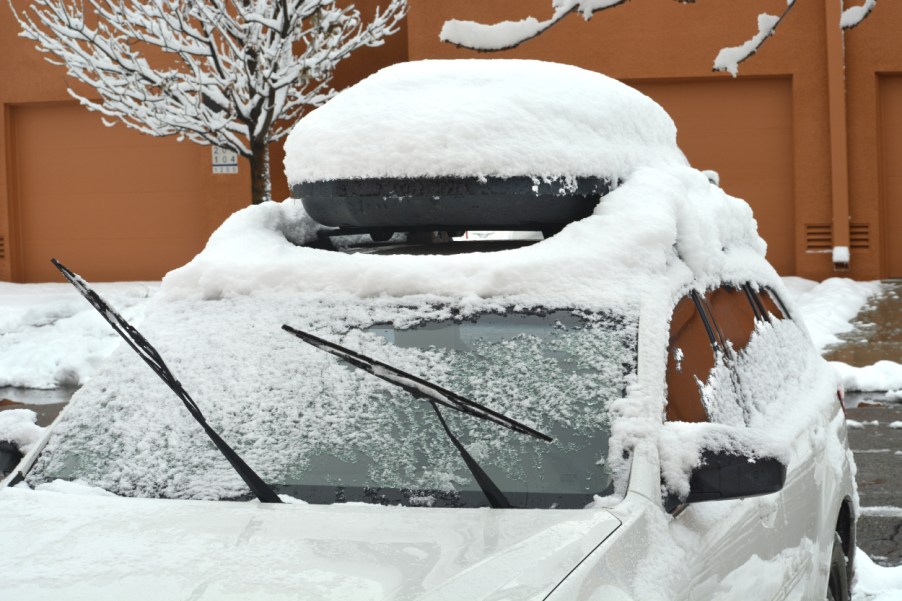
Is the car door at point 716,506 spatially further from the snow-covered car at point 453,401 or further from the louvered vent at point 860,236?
the louvered vent at point 860,236

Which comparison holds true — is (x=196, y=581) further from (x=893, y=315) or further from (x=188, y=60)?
(x=893, y=315)

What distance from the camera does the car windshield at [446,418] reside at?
2830 millimetres

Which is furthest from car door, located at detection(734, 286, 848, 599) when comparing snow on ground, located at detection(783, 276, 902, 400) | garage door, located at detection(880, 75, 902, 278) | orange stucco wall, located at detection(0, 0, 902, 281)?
garage door, located at detection(880, 75, 902, 278)

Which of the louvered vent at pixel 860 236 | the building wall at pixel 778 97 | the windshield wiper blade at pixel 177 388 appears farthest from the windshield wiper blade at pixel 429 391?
the louvered vent at pixel 860 236

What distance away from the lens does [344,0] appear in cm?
2003

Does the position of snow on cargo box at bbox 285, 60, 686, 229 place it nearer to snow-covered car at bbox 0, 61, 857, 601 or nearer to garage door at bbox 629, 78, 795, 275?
snow-covered car at bbox 0, 61, 857, 601

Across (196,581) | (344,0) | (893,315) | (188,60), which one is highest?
(344,0)

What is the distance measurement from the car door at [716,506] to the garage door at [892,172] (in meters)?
15.9

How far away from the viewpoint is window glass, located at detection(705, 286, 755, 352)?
3.65 metres

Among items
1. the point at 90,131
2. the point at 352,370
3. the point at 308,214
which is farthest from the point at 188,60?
the point at 352,370

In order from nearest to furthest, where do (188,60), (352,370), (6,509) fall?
(6,509) → (352,370) → (188,60)

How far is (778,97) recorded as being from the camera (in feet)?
61.1

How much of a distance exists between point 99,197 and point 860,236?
12.2 m

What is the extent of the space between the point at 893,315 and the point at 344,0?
9.78 meters
